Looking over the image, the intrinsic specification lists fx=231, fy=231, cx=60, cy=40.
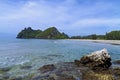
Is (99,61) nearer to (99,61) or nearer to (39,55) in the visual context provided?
(99,61)

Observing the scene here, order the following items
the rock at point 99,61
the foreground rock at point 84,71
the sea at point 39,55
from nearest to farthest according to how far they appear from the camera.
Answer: the foreground rock at point 84,71 < the rock at point 99,61 < the sea at point 39,55

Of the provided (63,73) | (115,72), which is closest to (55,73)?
(63,73)

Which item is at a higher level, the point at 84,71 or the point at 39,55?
the point at 39,55

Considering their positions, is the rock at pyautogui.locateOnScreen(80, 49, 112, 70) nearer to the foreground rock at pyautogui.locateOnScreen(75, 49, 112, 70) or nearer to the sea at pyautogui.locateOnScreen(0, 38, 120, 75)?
the foreground rock at pyautogui.locateOnScreen(75, 49, 112, 70)

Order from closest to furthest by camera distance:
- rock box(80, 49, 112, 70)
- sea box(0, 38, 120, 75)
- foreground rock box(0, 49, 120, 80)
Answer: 1. foreground rock box(0, 49, 120, 80)
2. rock box(80, 49, 112, 70)
3. sea box(0, 38, 120, 75)

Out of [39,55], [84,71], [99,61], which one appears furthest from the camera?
[39,55]

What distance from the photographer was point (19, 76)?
26.2m

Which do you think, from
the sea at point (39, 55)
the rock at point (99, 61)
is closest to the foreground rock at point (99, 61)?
the rock at point (99, 61)

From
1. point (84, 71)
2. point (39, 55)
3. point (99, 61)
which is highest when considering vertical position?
point (99, 61)

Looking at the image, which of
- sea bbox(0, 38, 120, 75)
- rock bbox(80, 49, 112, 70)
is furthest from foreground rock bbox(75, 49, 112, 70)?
sea bbox(0, 38, 120, 75)

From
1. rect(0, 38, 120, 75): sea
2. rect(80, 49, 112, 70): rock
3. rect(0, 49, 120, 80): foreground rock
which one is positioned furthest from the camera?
rect(0, 38, 120, 75): sea

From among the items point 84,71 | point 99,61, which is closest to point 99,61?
point 99,61

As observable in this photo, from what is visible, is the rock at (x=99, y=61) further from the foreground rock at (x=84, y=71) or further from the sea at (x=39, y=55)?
the sea at (x=39, y=55)

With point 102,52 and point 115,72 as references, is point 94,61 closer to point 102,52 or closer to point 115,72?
point 102,52
